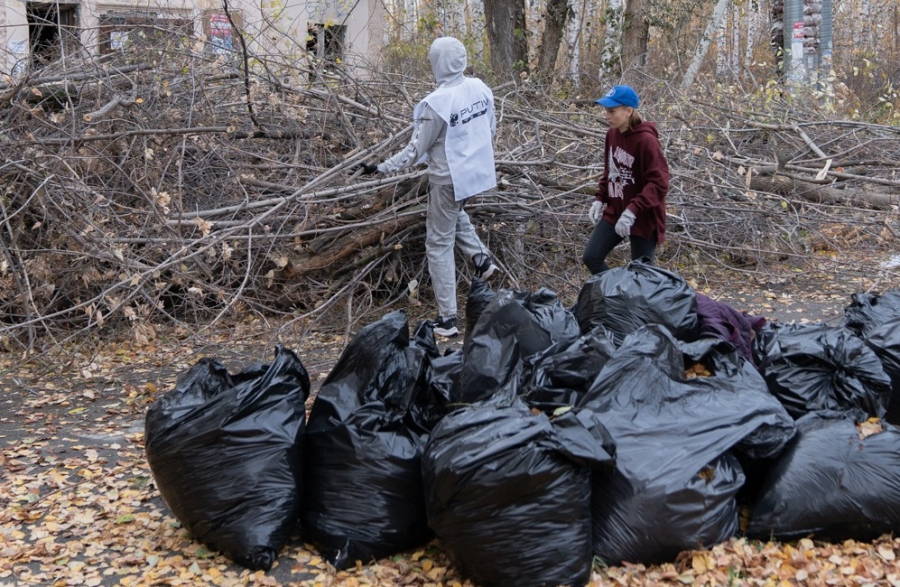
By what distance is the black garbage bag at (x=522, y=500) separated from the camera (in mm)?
2674

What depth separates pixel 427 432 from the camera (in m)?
3.31

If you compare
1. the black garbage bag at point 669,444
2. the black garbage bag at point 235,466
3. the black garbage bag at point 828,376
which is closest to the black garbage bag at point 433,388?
the black garbage bag at point 235,466

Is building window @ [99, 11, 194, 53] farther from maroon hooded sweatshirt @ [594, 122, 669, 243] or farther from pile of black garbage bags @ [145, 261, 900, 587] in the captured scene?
pile of black garbage bags @ [145, 261, 900, 587]

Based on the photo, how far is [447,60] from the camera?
17.0ft

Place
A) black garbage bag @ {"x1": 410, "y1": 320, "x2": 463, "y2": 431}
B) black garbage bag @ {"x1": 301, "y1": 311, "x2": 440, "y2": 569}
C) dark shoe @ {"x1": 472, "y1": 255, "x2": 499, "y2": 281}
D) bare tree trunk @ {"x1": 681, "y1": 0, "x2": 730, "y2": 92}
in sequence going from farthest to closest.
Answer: bare tree trunk @ {"x1": 681, "y1": 0, "x2": 730, "y2": 92}
dark shoe @ {"x1": 472, "y1": 255, "x2": 499, "y2": 281}
black garbage bag @ {"x1": 410, "y1": 320, "x2": 463, "y2": 431}
black garbage bag @ {"x1": 301, "y1": 311, "x2": 440, "y2": 569}

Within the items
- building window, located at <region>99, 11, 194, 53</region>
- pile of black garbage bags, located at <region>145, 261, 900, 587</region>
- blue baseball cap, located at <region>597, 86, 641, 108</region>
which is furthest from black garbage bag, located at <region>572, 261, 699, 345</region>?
building window, located at <region>99, 11, 194, 53</region>

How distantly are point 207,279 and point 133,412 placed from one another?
1.46 metres

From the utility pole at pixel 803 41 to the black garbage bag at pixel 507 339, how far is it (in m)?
7.97

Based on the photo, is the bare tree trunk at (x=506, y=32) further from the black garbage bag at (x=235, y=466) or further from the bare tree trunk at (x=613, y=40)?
the black garbage bag at (x=235, y=466)

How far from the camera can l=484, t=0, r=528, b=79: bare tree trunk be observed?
41.7 ft

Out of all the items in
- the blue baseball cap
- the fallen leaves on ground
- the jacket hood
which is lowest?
the fallen leaves on ground

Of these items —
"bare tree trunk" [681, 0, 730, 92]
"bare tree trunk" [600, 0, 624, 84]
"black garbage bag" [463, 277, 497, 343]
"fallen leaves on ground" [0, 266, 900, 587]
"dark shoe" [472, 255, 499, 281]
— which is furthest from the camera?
"bare tree trunk" [600, 0, 624, 84]

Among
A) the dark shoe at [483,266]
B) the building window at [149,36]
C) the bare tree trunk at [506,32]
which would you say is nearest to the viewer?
the dark shoe at [483,266]

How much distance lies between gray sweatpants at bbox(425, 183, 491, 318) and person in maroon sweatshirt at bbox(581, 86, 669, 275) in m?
0.87
